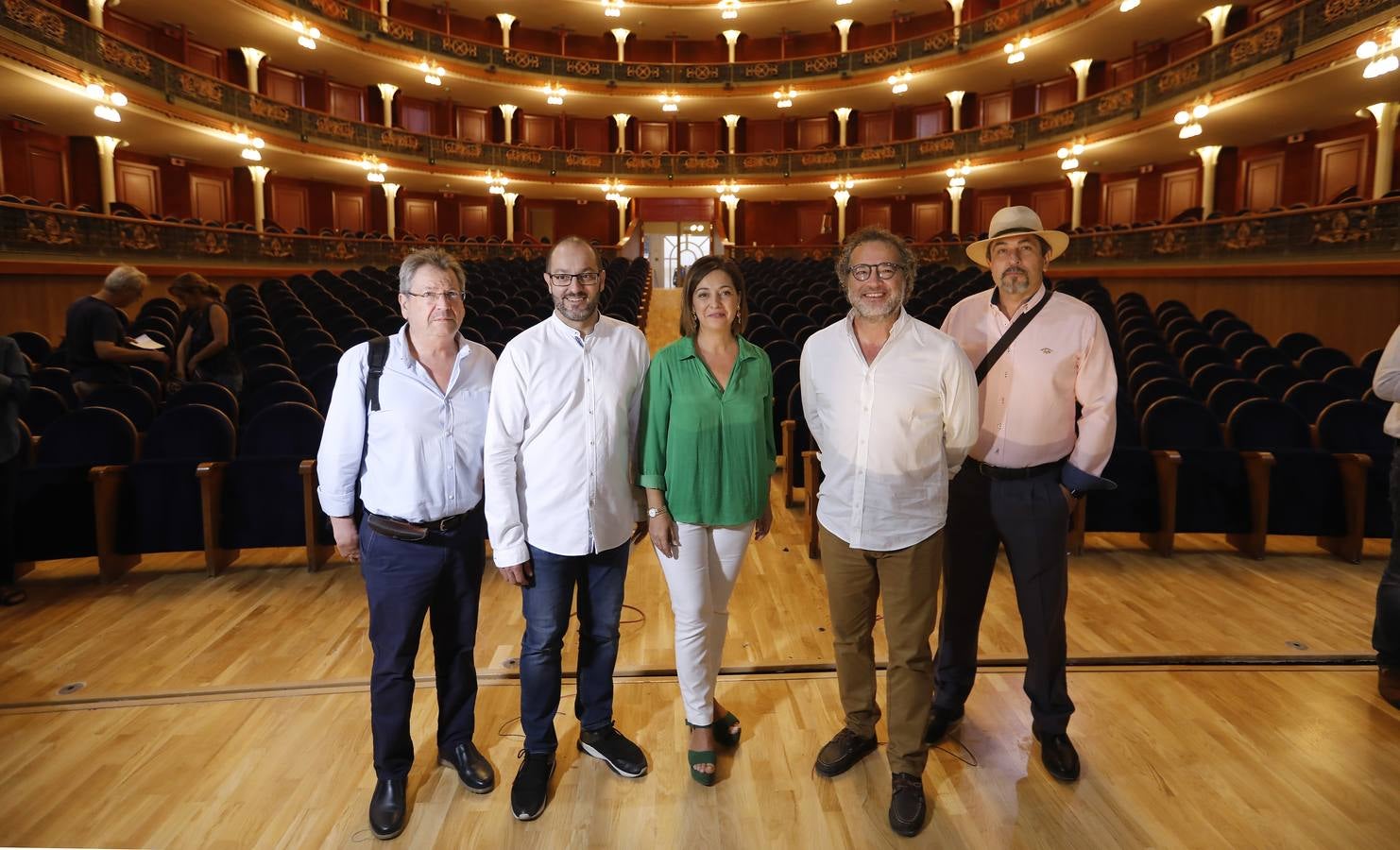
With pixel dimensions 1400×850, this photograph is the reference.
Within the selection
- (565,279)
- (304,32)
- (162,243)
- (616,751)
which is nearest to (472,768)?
(616,751)

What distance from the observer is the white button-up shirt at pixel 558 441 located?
2.01 m

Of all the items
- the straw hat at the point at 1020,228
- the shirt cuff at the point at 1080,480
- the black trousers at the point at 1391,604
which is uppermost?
the straw hat at the point at 1020,228

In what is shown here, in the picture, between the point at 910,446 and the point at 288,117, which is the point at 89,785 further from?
the point at 288,117

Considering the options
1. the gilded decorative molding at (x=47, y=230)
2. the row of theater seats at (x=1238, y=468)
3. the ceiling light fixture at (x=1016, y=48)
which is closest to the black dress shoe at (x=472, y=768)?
the row of theater seats at (x=1238, y=468)

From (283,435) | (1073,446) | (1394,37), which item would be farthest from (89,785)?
(1394,37)

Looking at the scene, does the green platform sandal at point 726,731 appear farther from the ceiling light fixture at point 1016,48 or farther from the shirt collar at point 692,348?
the ceiling light fixture at point 1016,48

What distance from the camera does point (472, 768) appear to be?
2215 mm

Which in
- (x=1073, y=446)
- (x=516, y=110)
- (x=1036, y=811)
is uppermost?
(x=516, y=110)

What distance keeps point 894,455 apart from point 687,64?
22.9m

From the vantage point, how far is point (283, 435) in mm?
4066

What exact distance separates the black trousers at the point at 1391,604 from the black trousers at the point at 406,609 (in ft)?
9.08

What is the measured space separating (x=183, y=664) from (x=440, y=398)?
1760 mm

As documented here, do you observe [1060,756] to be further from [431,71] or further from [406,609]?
[431,71]

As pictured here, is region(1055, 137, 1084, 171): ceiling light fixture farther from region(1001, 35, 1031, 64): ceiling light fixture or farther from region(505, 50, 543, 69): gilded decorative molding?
region(505, 50, 543, 69): gilded decorative molding
